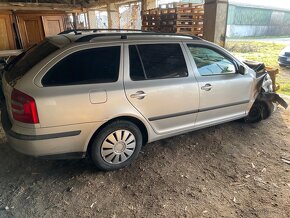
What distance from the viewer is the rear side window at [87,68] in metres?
2.47

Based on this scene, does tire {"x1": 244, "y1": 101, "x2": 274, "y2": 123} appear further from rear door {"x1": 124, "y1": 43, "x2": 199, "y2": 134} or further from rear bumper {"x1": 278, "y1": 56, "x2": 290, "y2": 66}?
rear bumper {"x1": 278, "y1": 56, "x2": 290, "y2": 66}

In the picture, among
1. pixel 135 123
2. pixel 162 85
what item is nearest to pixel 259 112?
pixel 162 85

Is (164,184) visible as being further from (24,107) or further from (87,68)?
(24,107)

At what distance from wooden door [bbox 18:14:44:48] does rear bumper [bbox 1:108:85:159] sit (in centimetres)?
591

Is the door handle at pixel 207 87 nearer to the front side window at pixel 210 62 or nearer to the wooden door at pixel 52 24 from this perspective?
the front side window at pixel 210 62

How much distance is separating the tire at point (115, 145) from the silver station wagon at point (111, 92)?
0.01 meters

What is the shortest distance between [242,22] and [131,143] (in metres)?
26.6

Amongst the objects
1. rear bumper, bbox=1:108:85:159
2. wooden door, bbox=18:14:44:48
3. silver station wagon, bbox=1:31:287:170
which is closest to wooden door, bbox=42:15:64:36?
wooden door, bbox=18:14:44:48

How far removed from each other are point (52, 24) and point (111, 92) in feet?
21.5

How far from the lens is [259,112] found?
4391 mm

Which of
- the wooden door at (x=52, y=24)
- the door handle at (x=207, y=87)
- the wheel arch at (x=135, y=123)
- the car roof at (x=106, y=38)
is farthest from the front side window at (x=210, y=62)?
the wooden door at (x=52, y=24)

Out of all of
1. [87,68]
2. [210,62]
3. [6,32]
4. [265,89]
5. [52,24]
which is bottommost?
[265,89]

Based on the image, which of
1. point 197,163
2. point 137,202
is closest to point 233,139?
point 197,163

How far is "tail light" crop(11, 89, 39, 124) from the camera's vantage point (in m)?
2.33
